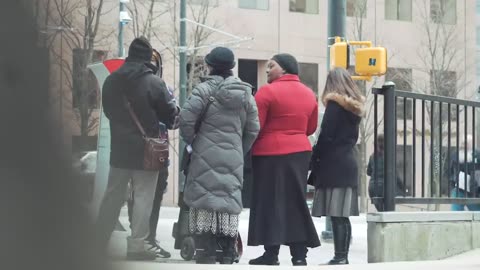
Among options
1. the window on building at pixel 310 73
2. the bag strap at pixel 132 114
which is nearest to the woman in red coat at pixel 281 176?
the bag strap at pixel 132 114

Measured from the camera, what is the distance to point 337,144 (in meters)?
7.75

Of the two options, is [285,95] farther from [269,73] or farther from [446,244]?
[446,244]

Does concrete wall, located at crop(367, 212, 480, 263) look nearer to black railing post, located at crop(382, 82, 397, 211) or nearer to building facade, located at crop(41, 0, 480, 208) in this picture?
black railing post, located at crop(382, 82, 397, 211)

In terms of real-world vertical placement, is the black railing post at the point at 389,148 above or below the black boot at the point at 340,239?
above

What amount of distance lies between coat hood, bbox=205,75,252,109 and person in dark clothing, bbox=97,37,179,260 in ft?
1.13

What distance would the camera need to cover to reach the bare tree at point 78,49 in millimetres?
3596

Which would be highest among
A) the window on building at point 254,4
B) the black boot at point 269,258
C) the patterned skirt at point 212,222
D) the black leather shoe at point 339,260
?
the window on building at point 254,4

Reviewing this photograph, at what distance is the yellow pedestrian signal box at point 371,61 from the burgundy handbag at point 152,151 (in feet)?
26.0

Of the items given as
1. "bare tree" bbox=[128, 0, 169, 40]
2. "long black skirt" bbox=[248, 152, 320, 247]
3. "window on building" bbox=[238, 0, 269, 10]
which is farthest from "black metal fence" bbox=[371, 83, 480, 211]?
"window on building" bbox=[238, 0, 269, 10]

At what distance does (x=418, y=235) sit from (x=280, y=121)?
1672 mm

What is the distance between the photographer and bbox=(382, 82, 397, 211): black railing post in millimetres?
8156

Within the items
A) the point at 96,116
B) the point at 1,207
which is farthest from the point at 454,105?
the point at 1,207

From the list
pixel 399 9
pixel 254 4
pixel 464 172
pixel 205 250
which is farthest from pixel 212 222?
pixel 399 9

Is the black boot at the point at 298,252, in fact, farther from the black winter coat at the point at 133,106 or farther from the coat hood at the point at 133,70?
the coat hood at the point at 133,70
